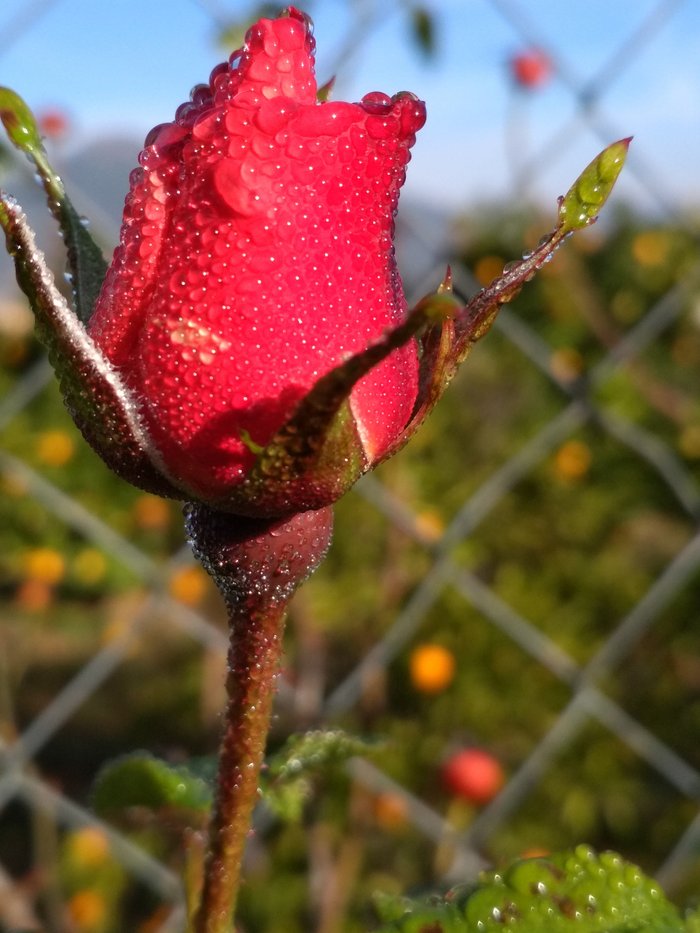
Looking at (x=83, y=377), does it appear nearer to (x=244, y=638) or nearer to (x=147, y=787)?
(x=244, y=638)

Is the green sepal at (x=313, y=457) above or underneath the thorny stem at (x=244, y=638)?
above

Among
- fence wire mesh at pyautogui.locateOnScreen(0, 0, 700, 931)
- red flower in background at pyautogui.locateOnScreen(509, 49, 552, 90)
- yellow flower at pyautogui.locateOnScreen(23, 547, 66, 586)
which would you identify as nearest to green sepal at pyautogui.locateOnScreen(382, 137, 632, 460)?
fence wire mesh at pyautogui.locateOnScreen(0, 0, 700, 931)

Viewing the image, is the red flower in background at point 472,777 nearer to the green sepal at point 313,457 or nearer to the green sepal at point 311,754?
the green sepal at point 311,754

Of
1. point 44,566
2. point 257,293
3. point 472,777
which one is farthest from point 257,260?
point 44,566

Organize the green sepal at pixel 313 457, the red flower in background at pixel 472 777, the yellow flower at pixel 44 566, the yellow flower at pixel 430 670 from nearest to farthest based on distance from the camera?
the green sepal at pixel 313 457 < the red flower in background at pixel 472 777 < the yellow flower at pixel 430 670 < the yellow flower at pixel 44 566

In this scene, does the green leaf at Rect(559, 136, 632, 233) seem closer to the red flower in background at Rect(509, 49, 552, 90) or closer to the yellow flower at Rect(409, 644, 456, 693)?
the yellow flower at Rect(409, 644, 456, 693)

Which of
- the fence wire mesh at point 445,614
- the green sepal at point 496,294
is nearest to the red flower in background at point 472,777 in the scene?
the fence wire mesh at point 445,614

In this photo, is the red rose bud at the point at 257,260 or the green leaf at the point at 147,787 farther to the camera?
the green leaf at the point at 147,787
